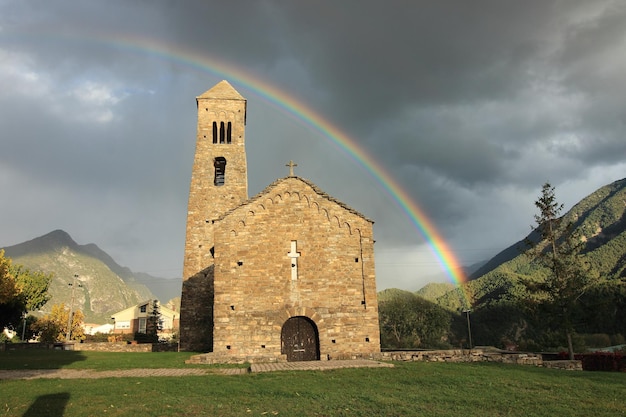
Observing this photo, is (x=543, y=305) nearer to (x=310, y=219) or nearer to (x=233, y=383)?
(x=310, y=219)

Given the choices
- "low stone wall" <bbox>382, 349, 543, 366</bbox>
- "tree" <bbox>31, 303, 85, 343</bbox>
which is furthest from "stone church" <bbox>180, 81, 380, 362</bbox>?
"tree" <bbox>31, 303, 85, 343</bbox>

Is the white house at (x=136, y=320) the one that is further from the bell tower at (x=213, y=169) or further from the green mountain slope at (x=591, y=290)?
the green mountain slope at (x=591, y=290)

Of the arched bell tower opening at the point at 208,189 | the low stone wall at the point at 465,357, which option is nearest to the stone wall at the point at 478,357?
the low stone wall at the point at 465,357

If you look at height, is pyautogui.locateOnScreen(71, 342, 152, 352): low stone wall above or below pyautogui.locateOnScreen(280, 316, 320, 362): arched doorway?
below

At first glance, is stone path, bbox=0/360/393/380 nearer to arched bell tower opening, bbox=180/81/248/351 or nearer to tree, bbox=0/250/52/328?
arched bell tower opening, bbox=180/81/248/351

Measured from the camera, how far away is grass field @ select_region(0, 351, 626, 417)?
27.9 feet

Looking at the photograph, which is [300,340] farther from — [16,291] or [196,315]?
[16,291]

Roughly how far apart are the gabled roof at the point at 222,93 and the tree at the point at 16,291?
2112 cm

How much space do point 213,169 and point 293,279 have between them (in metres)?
17.4

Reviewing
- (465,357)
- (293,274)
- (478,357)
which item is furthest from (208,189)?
(478,357)

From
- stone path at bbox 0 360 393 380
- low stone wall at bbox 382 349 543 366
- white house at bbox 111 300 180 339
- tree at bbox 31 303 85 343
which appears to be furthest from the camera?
white house at bbox 111 300 180 339

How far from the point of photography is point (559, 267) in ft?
74.1

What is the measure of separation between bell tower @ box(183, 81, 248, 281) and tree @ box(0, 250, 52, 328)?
13064 mm

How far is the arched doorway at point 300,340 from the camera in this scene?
20141mm
